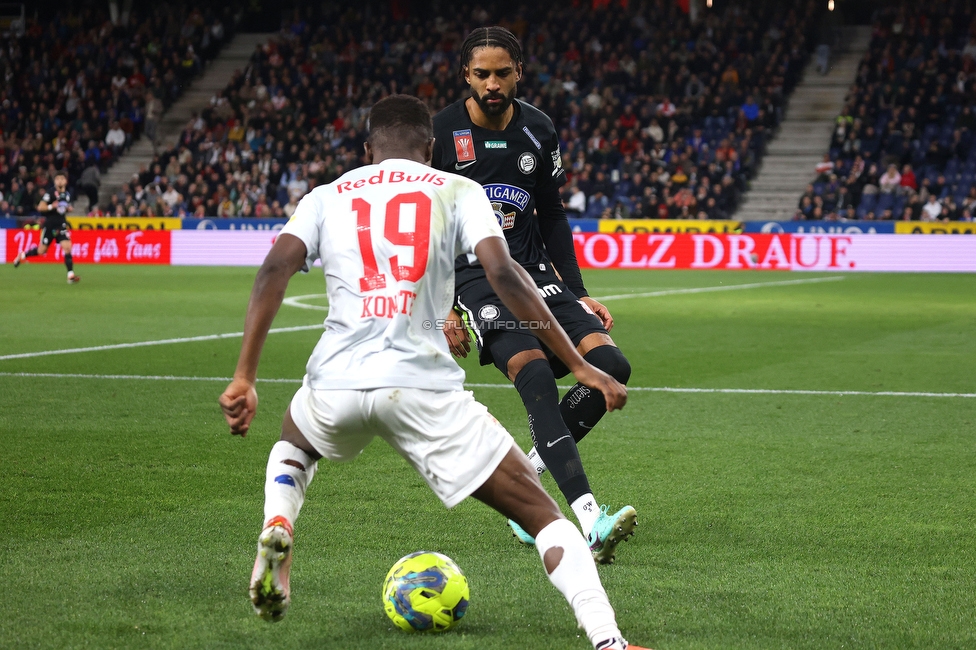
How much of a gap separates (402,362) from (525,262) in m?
1.96

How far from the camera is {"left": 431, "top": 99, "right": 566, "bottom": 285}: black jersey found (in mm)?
5121

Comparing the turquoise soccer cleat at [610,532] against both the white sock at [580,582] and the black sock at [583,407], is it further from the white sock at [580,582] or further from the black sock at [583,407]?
the white sock at [580,582]

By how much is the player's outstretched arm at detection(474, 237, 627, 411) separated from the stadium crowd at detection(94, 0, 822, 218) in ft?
79.1

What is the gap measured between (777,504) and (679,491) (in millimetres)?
484

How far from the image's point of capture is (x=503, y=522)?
16.6 feet

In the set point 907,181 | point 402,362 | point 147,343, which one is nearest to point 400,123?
point 402,362

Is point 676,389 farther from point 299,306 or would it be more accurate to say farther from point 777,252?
point 777,252

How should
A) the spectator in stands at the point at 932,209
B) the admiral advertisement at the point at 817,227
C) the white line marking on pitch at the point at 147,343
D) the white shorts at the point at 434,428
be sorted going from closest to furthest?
the white shorts at the point at 434,428 → the white line marking on pitch at the point at 147,343 → the admiral advertisement at the point at 817,227 → the spectator in stands at the point at 932,209

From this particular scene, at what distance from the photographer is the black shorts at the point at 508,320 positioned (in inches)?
188

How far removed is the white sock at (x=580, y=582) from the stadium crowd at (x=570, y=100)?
79.4 feet

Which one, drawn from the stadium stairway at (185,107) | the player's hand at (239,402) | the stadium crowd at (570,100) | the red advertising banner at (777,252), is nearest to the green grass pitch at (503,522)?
the player's hand at (239,402)

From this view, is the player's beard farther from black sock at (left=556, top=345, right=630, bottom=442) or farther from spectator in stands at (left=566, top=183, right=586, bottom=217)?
spectator in stands at (left=566, top=183, right=586, bottom=217)

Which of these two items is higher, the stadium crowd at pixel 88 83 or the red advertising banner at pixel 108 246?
the stadium crowd at pixel 88 83

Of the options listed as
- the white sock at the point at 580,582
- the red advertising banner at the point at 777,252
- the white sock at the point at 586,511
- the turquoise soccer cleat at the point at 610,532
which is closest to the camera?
the white sock at the point at 580,582
